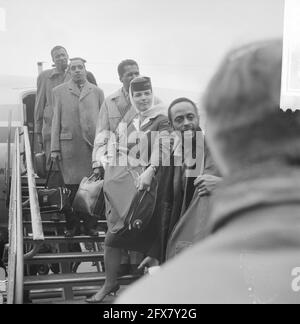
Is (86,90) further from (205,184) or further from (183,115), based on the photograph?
(205,184)

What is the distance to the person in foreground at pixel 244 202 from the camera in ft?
3.22

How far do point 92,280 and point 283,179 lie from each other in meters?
1.41

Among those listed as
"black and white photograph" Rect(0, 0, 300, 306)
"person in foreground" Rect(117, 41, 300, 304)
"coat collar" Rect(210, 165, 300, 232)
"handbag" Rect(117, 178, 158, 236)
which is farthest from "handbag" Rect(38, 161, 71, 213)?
"coat collar" Rect(210, 165, 300, 232)

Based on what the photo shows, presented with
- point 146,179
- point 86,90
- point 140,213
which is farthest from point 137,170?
point 86,90

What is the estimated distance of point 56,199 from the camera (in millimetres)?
2336

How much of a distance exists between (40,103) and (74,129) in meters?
0.18

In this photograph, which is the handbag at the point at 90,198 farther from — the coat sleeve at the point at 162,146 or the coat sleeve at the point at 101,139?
the coat sleeve at the point at 162,146

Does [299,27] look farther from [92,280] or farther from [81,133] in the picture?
[92,280]

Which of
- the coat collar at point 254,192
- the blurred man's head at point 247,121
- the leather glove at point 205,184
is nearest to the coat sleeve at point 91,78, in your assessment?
the leather glove at point 205,184

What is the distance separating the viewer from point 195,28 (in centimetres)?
235

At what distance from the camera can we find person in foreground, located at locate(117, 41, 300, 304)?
98cm
